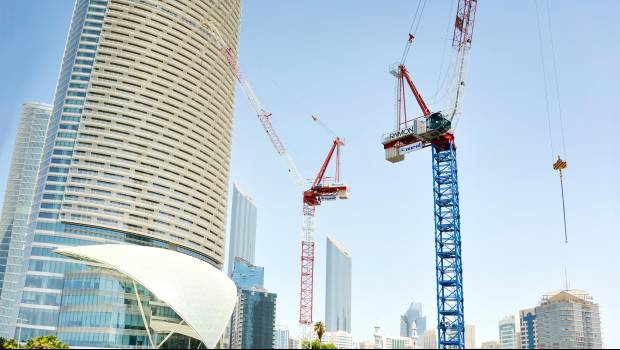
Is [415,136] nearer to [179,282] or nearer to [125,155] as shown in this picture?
[179,282]

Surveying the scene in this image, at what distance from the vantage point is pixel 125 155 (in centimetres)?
15525

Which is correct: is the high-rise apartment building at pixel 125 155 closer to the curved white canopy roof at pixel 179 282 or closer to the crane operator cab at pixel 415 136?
the curved white canopy roof at pixel 179 282

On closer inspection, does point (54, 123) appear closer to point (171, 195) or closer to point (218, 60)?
point (171, 195)

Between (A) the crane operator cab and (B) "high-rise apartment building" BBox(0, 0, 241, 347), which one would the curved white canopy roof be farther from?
(A) the crane operator cab

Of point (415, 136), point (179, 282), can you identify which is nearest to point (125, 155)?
point (179, 282)

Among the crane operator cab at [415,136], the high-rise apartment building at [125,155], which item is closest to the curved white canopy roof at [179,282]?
the high-rise apartment building at [125,155]

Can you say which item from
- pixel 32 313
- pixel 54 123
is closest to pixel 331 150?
pixel 54 123

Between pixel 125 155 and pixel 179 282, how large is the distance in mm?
54190

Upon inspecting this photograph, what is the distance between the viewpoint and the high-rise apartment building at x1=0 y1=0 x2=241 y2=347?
5354 inches

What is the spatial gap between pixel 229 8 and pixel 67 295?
357ft

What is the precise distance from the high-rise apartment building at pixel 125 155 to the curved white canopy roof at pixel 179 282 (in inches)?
738

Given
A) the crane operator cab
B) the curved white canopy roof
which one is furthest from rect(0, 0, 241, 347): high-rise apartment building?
the crane operator cab

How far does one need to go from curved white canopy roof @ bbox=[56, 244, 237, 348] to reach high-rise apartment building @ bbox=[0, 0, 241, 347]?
61.5ft

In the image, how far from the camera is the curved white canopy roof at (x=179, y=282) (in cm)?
10975
